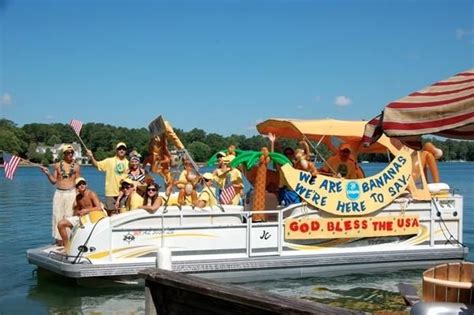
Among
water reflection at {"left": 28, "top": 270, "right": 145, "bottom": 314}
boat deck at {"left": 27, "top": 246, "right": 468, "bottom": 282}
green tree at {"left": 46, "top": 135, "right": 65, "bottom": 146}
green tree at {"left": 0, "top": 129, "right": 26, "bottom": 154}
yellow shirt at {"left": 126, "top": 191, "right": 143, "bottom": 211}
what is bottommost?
water reflection at {"left": 28, "top": 270, "right": 145, "bottom": 314}

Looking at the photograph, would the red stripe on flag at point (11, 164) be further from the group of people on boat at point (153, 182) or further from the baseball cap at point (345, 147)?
the baseball cap at point (345, 147)

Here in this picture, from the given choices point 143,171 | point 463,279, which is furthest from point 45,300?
point 463,279

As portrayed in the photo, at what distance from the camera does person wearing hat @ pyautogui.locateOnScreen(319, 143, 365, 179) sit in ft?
37.9

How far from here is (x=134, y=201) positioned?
10023mm

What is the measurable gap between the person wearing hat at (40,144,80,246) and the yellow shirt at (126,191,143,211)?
3.39ft

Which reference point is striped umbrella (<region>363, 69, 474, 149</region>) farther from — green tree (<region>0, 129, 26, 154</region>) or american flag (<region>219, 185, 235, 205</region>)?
green tree (<region>0, 129, 26, 154</region>)

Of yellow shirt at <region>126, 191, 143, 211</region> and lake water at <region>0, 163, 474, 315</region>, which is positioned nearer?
lake water at <region>0, 163, 474, 315</region>

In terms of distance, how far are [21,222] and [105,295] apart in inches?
449

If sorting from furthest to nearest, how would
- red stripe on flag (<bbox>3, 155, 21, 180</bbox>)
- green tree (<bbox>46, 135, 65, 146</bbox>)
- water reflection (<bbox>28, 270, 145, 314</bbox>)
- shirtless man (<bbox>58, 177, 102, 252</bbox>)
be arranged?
green tree (<bbox>46, 135, 65, 146</bbox>)
red stripe on flag (<bbox>3, 155, 21, 180</bbox>)
shirtless man (<bbox>58, 177, 102, 252</bbox>)
water reflection (<bbox>28, 270, 145, 314</bbox>)

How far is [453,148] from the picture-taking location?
100 m

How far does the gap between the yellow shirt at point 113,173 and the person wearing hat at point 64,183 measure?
1.70ft

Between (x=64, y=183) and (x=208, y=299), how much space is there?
6276mm

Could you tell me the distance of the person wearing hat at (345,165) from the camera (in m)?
11.5

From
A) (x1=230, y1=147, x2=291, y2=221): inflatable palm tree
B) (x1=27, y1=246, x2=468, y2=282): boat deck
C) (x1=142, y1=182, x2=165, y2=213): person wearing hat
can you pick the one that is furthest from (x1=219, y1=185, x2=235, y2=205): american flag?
(x1=142, y1=182, x2=165, y2=213): person wearing hat
